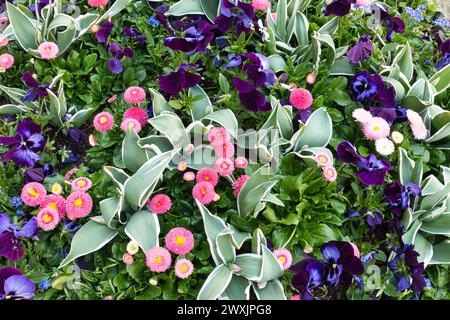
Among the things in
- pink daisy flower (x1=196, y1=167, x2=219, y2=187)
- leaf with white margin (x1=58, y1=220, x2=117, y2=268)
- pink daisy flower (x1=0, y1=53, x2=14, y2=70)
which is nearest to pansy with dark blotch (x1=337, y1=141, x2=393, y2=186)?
pink daisy flower (x1=196, y1=167, x2=219, y2=187)

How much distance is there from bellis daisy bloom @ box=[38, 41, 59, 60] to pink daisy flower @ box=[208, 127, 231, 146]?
1.04m

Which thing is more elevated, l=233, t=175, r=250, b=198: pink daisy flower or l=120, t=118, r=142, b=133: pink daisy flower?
l=120, t=118, r=142, b=133: pink daisy flower

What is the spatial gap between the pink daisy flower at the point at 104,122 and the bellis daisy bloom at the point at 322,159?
1.00 metres

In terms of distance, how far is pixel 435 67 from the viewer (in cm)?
290

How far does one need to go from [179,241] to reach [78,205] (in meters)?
0.49

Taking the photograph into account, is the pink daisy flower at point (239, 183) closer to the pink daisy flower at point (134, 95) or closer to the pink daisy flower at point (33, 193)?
the pink daisy flower at point (134, 95)

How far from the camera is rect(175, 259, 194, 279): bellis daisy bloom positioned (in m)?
1.96

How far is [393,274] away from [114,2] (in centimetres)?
228

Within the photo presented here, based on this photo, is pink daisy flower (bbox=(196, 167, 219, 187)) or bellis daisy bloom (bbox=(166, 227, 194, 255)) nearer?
bellis daisy bloom (bbox=(166, 227, 194, 255))

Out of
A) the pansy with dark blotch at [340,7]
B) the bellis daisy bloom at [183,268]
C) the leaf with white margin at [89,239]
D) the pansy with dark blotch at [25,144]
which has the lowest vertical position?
the leaf with white margin at [89,239]

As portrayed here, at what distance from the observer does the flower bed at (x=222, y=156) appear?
80.6 inches

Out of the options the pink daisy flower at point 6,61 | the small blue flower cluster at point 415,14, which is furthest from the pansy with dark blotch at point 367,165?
the pink daisy flower at point 6,61

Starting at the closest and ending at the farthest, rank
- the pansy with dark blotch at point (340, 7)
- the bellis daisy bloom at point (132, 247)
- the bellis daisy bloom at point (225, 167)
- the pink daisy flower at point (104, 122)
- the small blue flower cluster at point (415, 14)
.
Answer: the bellis daisy bloom at point (132, 247), the bellis daisy bloom at point (225, 167), the pink daisy flower at point (104, 122), the pansy with dark blotch at point (340, 7), the small blue flower cluster at point (415, 14)

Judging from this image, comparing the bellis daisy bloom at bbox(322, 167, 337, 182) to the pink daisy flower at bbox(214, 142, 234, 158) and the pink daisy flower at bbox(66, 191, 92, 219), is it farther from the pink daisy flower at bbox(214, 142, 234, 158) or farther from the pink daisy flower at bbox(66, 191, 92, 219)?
the pink daisy flower at bbox(66, 191, 92, 219)
